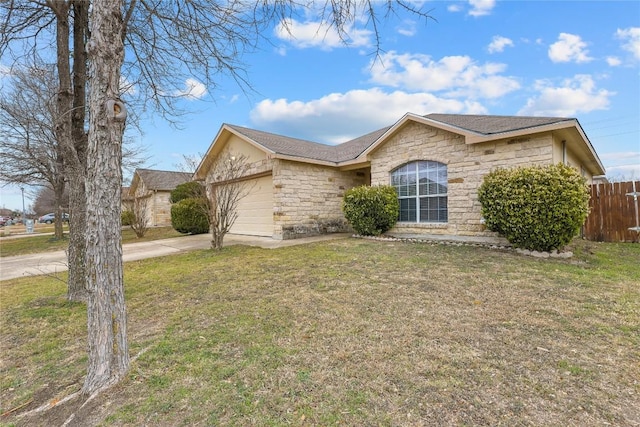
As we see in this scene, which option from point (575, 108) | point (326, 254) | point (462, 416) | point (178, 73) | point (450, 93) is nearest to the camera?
point (462, 416)

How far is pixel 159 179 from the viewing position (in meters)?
24.1

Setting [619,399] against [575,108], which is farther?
[575,108]

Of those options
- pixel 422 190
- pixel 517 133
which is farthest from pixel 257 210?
pixel 517 133

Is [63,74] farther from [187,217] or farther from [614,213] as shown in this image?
[614,213]

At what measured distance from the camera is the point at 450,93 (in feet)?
36.3

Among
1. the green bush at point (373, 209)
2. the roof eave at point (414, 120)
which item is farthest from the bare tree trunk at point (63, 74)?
the roof eave at point (414, 120)

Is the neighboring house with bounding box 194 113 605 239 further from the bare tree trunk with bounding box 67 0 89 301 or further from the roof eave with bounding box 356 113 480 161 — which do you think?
the bare tree trunk with bounding box 67 0 89 301

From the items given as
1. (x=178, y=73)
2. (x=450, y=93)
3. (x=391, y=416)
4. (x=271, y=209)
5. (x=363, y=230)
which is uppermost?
(x=450, y=93)

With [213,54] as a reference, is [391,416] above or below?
below

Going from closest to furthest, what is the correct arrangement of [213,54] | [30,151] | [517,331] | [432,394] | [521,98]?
1. [432,394]
2. [517,331]
3. [213,54]
4. [30,151]
5. [521,98]

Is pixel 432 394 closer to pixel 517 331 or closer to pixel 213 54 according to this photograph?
pixel 517 331

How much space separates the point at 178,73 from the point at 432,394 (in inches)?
224

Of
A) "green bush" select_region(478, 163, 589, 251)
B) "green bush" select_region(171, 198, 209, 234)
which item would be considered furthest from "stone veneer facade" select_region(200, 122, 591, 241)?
"green bush" select_region(171, 198, 209, 234)

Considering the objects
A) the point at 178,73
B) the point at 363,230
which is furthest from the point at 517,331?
the point at 363,230
